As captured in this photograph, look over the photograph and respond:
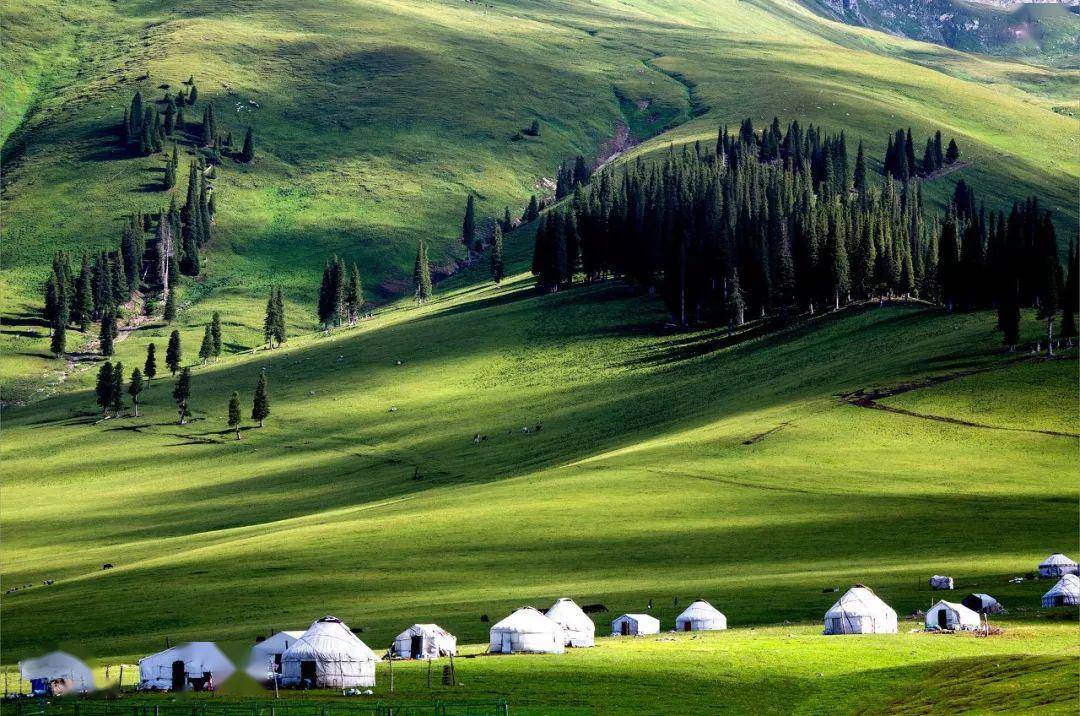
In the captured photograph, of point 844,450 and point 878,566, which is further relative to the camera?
point 844,450

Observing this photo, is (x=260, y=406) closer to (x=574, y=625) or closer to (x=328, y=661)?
(x=574, y=625)

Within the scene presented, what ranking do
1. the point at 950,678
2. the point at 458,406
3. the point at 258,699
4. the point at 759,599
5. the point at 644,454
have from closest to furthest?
the point at 950,678
the point at 258,699
the point at 759,599
the point at 644,454
the point at 458,406

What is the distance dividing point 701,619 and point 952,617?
47.3 feet

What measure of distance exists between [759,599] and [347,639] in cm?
2962

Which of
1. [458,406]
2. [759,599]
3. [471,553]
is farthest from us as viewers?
[458,406]

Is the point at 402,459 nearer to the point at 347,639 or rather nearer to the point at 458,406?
the point at 458,406

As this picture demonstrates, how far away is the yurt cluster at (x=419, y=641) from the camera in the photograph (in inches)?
2810

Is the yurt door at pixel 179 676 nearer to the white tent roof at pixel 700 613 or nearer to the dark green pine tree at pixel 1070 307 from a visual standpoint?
the white tent roof at pixel 700 613

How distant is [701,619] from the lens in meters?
84.9

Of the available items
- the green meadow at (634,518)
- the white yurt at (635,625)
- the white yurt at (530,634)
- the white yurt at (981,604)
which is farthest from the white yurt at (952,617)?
the white yurt at (530,634)

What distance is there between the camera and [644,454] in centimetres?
13738

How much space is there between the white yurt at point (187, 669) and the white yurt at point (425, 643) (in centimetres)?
1093

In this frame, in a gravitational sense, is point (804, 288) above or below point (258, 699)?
above

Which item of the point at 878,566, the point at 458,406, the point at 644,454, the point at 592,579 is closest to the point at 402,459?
the point at 458,406
